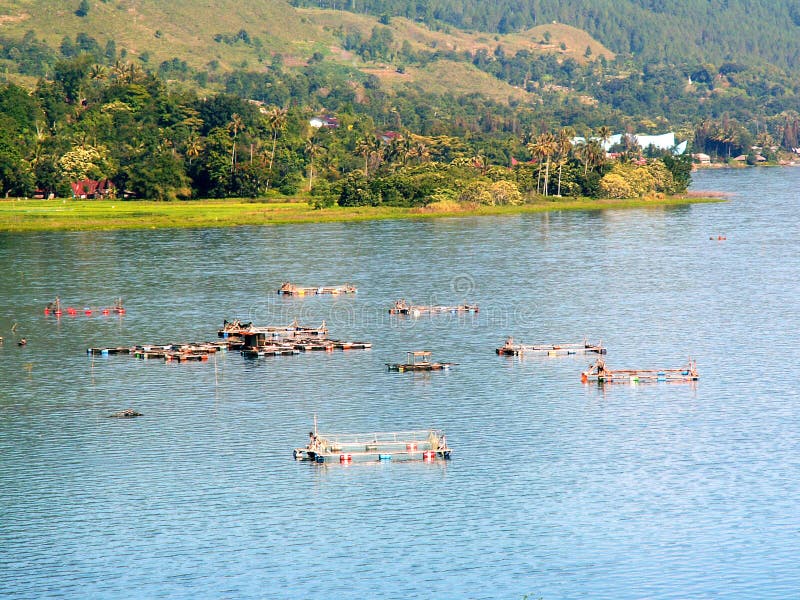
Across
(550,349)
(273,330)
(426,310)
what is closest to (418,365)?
(550,349)

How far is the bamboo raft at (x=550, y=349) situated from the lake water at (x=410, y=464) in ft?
5.09

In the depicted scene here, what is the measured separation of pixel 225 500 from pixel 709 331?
64.0 metres

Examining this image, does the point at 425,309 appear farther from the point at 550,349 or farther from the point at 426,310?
the point at 550,349

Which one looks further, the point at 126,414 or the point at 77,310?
the point at 77,310

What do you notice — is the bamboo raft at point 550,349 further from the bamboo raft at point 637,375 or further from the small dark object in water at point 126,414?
the small dark object in water at point 126,414

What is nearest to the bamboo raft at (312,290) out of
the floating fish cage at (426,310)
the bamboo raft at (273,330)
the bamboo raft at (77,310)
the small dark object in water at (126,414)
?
the floating fish cage at (426,310)

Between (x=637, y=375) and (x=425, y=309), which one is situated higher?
(x=425, y=309)

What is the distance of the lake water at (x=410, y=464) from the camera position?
61688 mm

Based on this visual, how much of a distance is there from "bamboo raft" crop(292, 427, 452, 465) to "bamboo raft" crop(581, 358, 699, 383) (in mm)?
22168

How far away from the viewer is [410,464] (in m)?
77.1

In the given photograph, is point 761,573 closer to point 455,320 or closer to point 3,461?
point 3,461

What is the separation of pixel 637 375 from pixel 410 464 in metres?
29.7

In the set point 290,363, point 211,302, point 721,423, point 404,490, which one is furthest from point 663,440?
point 211,302

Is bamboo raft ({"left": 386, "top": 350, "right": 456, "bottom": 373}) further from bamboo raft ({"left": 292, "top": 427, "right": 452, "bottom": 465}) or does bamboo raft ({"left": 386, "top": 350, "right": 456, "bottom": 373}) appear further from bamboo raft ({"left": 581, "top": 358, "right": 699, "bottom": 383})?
bamboo raft ({"left": 292, "top": 427, "right": 452, "bottom": 465})
